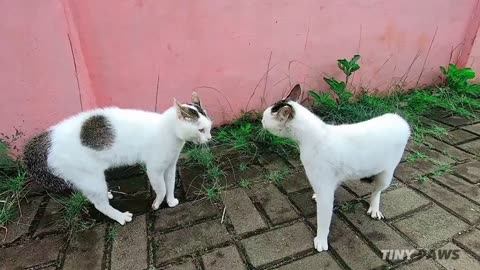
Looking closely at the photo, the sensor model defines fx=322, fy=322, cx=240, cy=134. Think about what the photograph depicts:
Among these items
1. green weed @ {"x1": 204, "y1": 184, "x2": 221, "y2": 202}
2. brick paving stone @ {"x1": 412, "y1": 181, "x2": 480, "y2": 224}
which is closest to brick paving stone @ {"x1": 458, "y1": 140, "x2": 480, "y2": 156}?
brick paving stone @ {"x1": 412, "y1": 181, "x2": 480, "y2": 224}

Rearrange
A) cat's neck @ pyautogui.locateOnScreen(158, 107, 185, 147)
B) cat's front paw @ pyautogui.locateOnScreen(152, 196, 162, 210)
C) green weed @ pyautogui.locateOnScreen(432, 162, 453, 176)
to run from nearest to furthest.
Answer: cat's neck @ pyautogui.locateOnScreen(158, 107, 185, 147) < cat's front paw @ pyautogui.locateOnScreen(152, 196, 162, 210) < green weed @ pyautogui.locateOnScreen(432, 162, 453, 176)

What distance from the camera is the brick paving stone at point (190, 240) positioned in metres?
2.06

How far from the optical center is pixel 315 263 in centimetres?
195

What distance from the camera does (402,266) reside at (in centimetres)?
190

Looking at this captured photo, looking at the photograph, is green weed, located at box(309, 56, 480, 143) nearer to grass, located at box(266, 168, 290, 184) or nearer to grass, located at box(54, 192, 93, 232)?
grass, located at box(266, 168, 290, 184)

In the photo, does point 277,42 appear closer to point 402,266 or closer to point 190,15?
point 190,15

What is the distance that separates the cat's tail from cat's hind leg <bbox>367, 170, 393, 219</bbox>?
208cm

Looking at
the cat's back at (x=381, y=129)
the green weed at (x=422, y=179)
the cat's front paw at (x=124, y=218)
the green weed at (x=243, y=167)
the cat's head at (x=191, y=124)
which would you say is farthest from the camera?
the green weed at (x=243, y=167)

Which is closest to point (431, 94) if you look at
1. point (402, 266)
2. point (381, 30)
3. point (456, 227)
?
point (381, 30)

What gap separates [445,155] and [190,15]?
2762 mm

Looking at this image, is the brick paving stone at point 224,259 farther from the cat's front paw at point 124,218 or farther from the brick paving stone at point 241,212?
the cat's front paw at point 124,218

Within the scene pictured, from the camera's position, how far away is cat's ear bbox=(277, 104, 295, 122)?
6.14ft

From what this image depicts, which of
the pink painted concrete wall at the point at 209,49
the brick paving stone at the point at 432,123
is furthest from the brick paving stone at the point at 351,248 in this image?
the brick paving stone at the point at 432,123

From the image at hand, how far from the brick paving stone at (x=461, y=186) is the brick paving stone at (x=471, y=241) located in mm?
422
